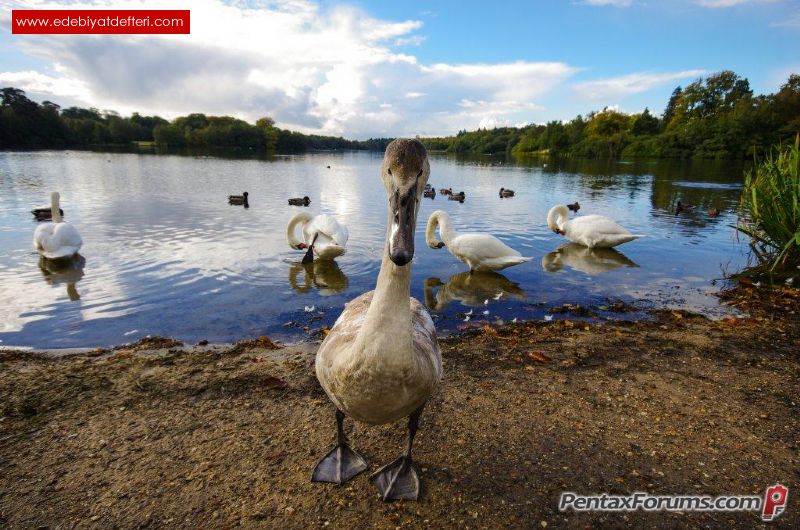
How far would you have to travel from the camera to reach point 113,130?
373 feet

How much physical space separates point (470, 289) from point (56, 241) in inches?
464

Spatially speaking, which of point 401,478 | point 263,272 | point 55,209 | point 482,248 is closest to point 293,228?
point 263,272

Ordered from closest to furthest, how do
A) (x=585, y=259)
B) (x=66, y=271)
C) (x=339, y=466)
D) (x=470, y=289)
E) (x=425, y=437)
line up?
(x=339, y=466) < (x=425, y=437) < (x=470, y=289) < (x=66, y=271) < (x=585, y=259)

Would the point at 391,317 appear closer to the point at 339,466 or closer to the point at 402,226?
the point at 402,226

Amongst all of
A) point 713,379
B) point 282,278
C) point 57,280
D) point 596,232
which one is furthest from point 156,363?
point 596,232

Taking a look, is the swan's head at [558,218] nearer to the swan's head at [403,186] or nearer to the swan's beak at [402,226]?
the swan's head at [403,186]

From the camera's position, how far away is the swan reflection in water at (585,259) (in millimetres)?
12312

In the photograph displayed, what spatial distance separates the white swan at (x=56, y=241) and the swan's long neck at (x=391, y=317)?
1244 centimetres

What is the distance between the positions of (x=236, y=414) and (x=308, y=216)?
Answer: 10.5 meters

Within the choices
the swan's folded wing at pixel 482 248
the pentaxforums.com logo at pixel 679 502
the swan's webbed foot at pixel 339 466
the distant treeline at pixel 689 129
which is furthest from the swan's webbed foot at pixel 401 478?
the distant treeline at pixel 689 129

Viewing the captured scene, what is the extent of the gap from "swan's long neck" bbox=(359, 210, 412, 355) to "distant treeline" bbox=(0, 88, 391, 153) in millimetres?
118789

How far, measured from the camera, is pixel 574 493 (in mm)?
3463

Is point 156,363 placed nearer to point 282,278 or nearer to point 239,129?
point 282,278

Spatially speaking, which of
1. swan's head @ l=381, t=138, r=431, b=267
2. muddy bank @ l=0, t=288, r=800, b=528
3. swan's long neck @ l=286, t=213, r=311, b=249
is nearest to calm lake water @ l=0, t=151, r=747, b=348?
swan's long neck @ l=286, t=213, r=311, b=249
